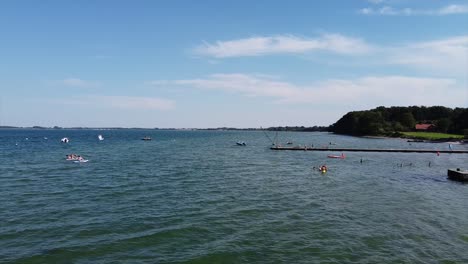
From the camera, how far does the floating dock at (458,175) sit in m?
56.8

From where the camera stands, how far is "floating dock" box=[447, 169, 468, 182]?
56812mm

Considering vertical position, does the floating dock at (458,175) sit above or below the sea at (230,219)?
above

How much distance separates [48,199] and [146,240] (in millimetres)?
18914

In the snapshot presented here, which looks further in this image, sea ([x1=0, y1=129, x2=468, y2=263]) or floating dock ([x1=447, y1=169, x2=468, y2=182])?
floating dock ([x1=447, y1=169, x2=468, y2=182])

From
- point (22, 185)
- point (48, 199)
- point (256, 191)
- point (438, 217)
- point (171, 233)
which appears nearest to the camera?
point (171, 233)

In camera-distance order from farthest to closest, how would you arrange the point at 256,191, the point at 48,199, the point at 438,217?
1. the point at 256,191
2. the point at 48,199
3. the point at 438,217

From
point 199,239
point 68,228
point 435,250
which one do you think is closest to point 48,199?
point 68,228

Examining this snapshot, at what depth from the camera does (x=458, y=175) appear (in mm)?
57938

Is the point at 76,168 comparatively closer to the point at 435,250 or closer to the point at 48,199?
the point at 48,199

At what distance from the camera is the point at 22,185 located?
48812 mm

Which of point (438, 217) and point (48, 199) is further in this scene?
point (48, 199)

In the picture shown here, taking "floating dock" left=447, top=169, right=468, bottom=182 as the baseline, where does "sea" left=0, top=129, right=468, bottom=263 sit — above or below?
below

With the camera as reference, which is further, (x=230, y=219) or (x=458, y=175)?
(x=458, y=175)

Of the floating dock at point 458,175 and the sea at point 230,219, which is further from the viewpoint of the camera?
the floating dock at point 458,175
